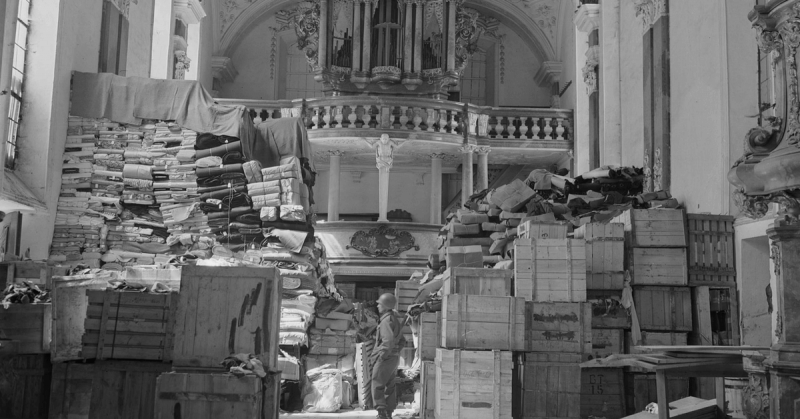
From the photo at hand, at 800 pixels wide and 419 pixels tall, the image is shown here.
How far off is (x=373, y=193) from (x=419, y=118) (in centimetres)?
501

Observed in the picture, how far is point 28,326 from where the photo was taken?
10500 mm

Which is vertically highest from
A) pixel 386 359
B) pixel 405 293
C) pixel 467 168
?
pixel 467 168

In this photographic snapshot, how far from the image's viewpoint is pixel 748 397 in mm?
7297

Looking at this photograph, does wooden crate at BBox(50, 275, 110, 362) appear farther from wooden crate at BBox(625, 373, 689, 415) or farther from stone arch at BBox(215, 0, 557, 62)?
stone arch at BBox(215, 0, 557, 62)

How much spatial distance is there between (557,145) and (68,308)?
15.7 meters

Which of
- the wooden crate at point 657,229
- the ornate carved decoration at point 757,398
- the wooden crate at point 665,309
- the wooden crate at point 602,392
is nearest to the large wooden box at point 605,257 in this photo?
the wooden crate at point 657,229

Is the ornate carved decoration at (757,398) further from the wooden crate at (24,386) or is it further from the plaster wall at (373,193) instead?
the plaster wall at (373,193)

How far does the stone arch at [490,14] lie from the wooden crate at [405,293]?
10306 mm

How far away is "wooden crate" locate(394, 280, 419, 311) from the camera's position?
62.2 feet

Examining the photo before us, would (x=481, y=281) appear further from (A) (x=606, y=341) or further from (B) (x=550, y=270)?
(A) (x=606, y=341)

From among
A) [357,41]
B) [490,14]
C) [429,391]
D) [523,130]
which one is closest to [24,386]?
[429,391]

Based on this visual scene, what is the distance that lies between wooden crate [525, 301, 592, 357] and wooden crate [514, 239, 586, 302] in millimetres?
121

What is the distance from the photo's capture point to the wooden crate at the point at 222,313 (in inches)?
350

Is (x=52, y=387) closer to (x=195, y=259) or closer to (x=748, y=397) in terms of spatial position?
(x=195, y=259)
